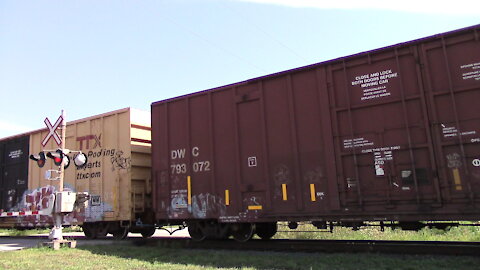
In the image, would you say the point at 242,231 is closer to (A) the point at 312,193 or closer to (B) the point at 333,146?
(A) the point at 312,193

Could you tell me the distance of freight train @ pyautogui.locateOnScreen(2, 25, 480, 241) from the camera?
6758 millimetres

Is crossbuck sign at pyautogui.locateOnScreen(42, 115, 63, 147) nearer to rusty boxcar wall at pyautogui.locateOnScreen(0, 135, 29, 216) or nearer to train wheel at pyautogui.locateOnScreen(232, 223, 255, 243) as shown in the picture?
rusty boxcar wall at pyautogui.locateOnScreen(0, 135, 29, 216)

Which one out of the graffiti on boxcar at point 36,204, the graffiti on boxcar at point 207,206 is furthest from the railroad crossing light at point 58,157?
the graffiti on boxcar at point 207,206

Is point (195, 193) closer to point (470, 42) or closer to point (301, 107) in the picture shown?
point (301, 107)

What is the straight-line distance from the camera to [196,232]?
1008cm

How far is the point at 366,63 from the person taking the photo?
304 inches

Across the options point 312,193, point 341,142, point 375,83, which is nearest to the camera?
point 375,83

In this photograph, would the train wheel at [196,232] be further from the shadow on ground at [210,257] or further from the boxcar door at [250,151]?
the boxcar door at [250,151]

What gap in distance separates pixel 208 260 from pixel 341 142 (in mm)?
3534

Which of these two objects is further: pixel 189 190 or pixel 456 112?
pixel 189 190

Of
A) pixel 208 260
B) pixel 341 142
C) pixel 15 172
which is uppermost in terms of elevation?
pixel 15 172

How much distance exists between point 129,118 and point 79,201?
9.08ft

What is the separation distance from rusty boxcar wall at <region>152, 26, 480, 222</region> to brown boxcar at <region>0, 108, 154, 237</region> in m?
1.48

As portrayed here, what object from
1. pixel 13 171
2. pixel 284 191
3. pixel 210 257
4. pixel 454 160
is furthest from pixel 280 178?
pixel 13 171
